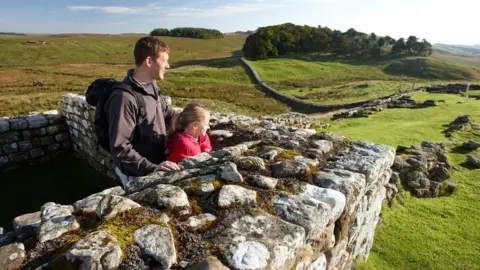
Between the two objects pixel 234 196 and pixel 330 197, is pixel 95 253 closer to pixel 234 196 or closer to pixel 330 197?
pixel 234 196

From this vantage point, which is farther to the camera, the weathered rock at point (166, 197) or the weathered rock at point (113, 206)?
the weathered rock at point (166, 197)

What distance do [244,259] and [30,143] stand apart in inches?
355

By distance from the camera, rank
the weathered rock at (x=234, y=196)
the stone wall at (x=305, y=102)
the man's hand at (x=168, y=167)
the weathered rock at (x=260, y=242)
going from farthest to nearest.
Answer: the stone wall at (x=305, y=102)
the man's hand at (x=168, y=167)
the weathered rock at (x=234, y=196)
the weathered rock at (x=260, y=242)

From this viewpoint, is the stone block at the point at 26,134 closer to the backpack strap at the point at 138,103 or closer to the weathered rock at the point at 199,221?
the backpack strap at the point at 138,103

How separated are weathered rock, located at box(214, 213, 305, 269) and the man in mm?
1479

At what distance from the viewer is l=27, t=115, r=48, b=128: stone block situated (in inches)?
362

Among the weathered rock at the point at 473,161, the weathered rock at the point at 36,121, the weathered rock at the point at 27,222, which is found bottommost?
the weathered rock at the point at 473,161

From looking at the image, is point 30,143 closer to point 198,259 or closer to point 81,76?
point 198,259

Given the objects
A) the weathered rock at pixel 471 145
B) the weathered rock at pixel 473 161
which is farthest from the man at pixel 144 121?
the weathered rock at pixel 471 145

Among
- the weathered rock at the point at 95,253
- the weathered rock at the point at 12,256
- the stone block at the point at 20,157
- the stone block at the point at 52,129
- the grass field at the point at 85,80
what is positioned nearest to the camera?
the weathered rock at the point at 95,253

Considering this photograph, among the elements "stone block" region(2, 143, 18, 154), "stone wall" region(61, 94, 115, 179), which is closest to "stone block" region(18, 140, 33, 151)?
"stone block" region(2, 143, 18, 154)

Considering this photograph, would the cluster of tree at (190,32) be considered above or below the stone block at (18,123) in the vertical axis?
above

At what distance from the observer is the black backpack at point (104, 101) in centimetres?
429

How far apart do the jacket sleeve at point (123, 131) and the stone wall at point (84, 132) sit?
13.4ft
